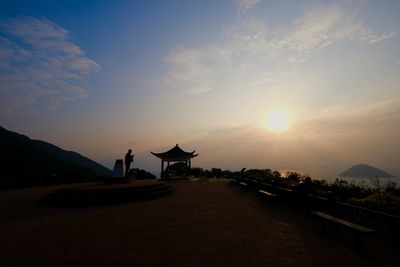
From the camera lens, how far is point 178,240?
6.28 meters

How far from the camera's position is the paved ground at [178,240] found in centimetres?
502

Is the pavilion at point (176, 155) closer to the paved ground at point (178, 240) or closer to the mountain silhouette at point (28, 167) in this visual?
the mountain silhouette at point (28, 167)

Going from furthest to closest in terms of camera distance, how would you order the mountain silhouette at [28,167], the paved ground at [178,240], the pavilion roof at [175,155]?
1. the pavilion roof at [175,155]
2. the mountain silhouette at [28,167]
3. the paved ground at [178,240]

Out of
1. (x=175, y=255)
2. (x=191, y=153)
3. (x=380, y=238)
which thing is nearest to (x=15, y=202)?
(x=175, y=255)

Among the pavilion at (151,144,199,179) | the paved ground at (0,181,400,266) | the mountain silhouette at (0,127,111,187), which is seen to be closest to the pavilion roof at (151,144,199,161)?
the pavilion at (151,144,199,179)

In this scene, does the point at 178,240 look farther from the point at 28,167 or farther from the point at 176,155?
the point at 28,167

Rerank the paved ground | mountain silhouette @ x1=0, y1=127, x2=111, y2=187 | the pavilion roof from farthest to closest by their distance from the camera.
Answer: the pavilion roof
mountain silhouette @ x1=0, y1=127, x2=111, y2=187
the paved ground

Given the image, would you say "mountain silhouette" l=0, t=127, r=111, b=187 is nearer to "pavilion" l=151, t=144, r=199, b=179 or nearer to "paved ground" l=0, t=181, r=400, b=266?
"pavilion" l=151, t=144, r=199, b=179

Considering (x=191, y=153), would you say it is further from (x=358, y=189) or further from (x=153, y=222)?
(x=153, y=222)

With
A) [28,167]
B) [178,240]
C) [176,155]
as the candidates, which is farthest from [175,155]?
[28,167]

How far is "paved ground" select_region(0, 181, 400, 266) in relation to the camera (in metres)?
5.02

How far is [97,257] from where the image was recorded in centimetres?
526

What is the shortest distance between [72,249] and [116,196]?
716 centimetres

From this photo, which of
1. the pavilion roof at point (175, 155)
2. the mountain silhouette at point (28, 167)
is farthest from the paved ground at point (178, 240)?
the pavilion roof at point (175, 155)
